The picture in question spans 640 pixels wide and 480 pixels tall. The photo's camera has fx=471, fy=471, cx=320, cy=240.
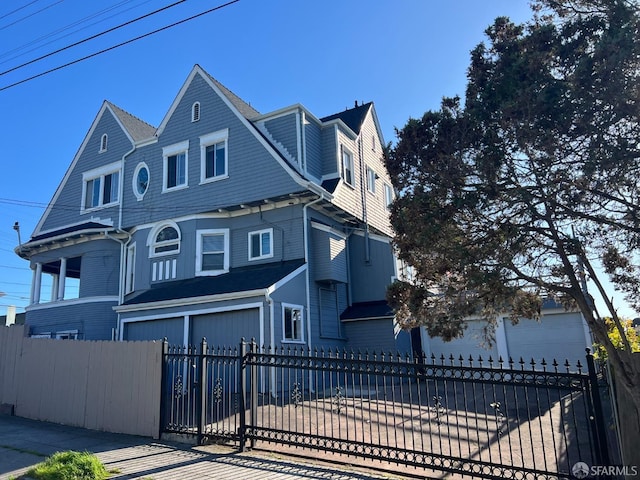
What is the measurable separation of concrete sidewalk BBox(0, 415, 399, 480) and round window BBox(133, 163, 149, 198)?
12.3 metres

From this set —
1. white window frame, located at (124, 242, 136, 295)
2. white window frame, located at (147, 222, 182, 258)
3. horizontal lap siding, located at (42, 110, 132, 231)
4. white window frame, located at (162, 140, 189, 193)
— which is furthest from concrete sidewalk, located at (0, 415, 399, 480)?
horizontal lap siding, located at (42, 110, 132, 231)

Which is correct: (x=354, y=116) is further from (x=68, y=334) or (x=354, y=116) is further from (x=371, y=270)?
(x=68, y=334)

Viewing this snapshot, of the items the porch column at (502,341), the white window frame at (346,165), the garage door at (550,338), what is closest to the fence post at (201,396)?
the white window frame at (346,165)

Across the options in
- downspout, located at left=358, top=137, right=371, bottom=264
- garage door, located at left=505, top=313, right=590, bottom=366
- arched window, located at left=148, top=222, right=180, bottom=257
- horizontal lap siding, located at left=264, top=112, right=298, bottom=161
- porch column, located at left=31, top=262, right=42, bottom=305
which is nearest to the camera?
garage door, located at left=505, top=313, right=590, bottom=366

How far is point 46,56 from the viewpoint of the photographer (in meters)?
10.1

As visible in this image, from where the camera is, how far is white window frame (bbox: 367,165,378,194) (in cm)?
2198

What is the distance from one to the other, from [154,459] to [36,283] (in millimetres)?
18756

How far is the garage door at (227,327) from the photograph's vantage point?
14.5m

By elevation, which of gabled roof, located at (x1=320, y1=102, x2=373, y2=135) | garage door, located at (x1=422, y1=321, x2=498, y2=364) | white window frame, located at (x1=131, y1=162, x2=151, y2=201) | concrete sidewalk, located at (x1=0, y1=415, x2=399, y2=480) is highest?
gabled roof, located at (x1=320, y1=102, x2=373, y2=135)

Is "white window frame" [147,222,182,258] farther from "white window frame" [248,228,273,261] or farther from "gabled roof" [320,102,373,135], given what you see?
"gabled roof" [320,102,373,135]

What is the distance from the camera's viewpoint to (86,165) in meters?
22.9

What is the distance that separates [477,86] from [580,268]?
11.8ft

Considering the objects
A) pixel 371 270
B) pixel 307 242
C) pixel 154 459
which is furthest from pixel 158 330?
pixel 154 459

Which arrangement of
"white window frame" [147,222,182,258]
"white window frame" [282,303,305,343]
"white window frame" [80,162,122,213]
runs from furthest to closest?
"white window frame" [80,162,122,213]
"white window frame" [147,222,182,258]
"white window frame" [282,303,305,343]
